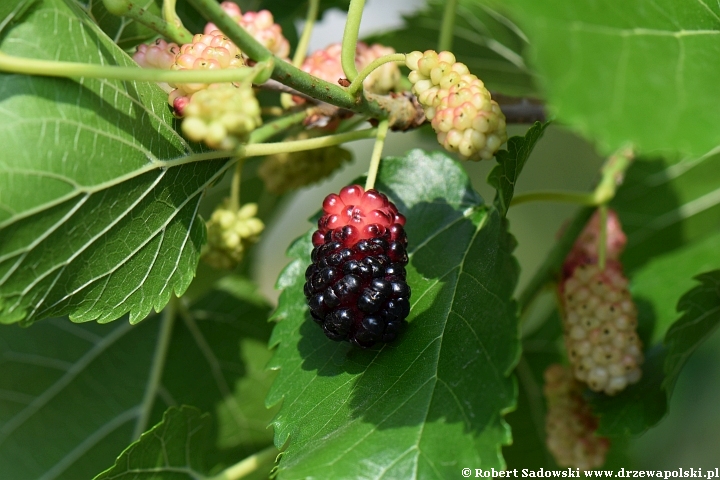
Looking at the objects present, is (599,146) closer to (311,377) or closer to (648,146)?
(648,146)

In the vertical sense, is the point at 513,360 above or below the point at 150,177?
below

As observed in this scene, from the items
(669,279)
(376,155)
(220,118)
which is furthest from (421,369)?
(669,279)

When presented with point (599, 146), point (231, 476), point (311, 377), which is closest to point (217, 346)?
point (231, 476)

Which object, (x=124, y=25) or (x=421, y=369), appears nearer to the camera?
(x=421, y=369)

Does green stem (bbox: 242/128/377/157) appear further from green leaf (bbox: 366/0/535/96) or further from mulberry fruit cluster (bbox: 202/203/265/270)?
green leaf (bbox: 366/0/535/96)

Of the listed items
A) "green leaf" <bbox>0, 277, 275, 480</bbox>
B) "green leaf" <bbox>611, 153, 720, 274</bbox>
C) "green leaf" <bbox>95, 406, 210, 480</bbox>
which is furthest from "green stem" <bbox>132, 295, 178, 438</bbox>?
"green leaf" <bbox>611, 153, 720, 274</bbox>

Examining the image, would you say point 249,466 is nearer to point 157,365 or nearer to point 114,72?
point 157,365
